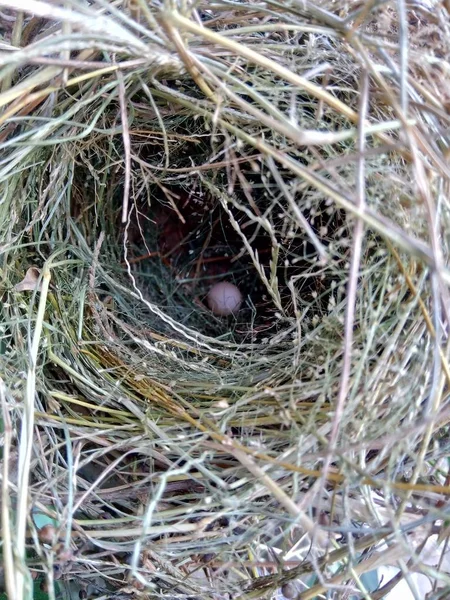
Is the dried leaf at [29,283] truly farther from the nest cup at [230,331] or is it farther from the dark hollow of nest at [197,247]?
the dark hollow of nest at [197,247]

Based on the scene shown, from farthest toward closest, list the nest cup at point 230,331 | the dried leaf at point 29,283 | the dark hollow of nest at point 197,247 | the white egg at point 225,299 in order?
the white egg at point 225,299 < the dark hollow of nest at point 197,247 < the dried leaf at point 29,283 < the nest cup at point 230,331

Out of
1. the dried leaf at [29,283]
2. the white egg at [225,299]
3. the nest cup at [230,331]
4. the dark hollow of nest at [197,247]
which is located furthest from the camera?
the white egg at [225,299]

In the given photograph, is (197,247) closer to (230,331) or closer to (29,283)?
(230,331)

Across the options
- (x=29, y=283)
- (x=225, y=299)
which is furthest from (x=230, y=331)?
(x=29, y=283)

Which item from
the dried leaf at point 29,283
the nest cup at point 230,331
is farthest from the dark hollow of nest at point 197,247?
the dried leaf at point 29,283

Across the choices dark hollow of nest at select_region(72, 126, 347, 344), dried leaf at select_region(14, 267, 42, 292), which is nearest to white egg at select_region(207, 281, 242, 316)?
dark hollow of nest at select_region(72, 126, 347, 344)

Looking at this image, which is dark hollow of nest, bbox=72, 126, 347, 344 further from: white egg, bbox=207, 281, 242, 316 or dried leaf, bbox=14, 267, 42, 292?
dried leaf, bbox=14, 267, 42, 292
